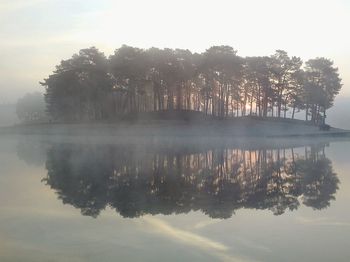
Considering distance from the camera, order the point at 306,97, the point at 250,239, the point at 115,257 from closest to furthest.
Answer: the point at 115,257
the point at 250,239
the point at 306,97

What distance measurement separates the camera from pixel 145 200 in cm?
1517

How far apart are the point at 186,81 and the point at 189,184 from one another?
5711 centimetres

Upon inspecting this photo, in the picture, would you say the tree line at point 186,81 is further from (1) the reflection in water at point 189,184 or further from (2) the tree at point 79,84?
(1) the reflection in water at point 189,184

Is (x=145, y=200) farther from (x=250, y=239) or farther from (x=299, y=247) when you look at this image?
(x=299, y=247)

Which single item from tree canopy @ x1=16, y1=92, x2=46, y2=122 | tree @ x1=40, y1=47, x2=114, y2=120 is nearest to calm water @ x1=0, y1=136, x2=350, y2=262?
tree @ x1=40, y1=47, x2=114, y2=120

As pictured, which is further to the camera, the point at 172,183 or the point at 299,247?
the point at 172,183

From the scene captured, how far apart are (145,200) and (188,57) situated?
5943 cm

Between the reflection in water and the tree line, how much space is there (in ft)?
140

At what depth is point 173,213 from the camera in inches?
520

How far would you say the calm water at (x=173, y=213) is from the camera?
945 cm

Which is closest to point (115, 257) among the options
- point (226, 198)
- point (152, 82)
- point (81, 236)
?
point (81, 236)

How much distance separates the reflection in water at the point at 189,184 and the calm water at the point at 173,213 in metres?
0.04

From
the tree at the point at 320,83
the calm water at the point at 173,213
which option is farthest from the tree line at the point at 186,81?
the calm water at the point at 173,213

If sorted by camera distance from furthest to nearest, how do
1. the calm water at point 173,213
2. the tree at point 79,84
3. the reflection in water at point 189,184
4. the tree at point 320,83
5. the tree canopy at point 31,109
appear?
the tree canopy at point 31,109
the tree at point 320,83
the tree at point 79,84
the reflection in water at point 189,184
the calm water at point 173,213
